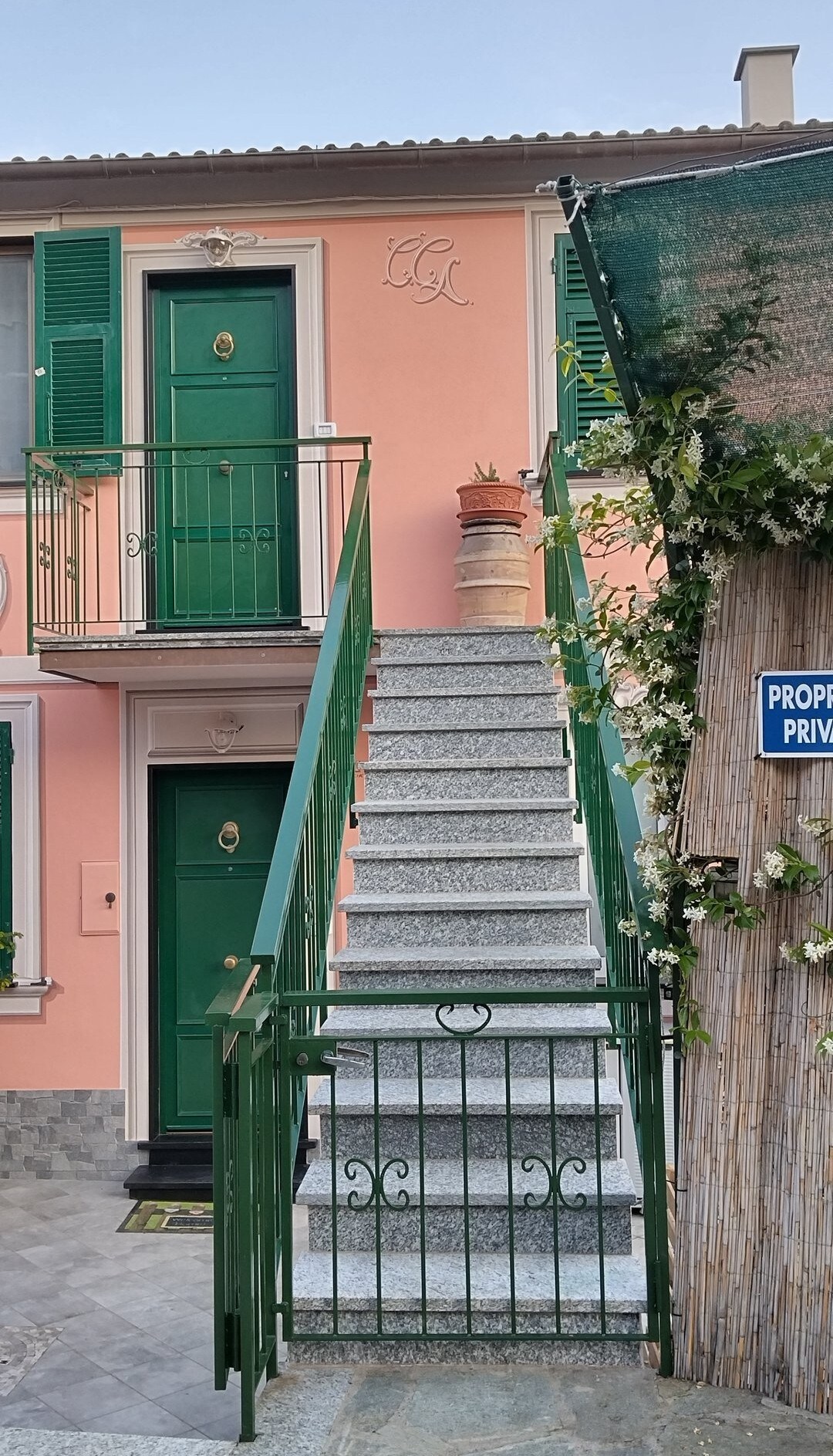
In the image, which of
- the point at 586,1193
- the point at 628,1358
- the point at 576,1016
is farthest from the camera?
the point at 576,1016

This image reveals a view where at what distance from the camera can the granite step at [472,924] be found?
4.62 metres

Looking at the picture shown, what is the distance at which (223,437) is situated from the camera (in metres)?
7.41

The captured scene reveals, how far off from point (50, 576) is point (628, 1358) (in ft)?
17.0

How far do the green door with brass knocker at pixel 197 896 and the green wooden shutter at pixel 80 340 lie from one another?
2147 millimetres

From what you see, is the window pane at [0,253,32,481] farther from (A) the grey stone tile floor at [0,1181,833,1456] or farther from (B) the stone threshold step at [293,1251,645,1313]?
(B) the stone threshold step at [293,1251,645,1313]

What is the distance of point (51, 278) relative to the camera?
7.23 metres

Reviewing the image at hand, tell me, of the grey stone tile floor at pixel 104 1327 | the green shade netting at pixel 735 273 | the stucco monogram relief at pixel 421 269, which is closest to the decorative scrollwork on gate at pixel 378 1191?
the grey stone tile floor at pixel 104 1327

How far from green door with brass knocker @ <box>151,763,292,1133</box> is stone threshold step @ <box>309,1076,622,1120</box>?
130 inches

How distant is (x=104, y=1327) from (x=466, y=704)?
122 inches

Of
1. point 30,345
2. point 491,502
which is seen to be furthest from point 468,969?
point 30,345

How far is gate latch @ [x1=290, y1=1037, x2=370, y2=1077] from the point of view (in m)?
3.10

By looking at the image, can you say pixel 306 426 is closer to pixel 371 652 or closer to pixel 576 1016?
pixel 371 652

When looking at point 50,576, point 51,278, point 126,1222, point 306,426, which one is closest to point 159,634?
point 50,576

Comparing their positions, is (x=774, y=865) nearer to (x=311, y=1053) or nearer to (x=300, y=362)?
(x=311, y=1053)
